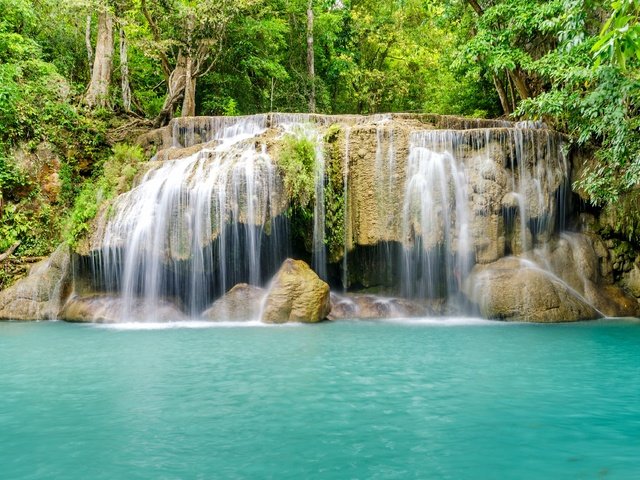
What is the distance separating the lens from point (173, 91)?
19.9 meters

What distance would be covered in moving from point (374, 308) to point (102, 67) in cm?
1364

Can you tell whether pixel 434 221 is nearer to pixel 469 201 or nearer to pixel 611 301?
pixel 469 201

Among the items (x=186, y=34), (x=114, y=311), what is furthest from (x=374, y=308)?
(x=186, y=34)

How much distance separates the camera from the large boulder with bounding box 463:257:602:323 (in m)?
11.7

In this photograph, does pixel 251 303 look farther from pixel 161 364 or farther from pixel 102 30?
pixel 102 30

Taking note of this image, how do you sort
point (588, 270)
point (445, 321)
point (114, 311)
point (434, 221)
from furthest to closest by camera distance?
point (588, 270), point (434, 221), point (114, 311), point (445, 321)

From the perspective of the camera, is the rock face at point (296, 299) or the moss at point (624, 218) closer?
the rock face at point (296, 299)

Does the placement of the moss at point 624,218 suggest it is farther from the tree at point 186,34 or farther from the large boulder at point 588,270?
the tree at point 186,34

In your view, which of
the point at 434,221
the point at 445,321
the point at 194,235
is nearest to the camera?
the point at 445,321

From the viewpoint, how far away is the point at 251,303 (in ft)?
39.5

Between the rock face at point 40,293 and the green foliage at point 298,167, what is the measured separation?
5.72 metres

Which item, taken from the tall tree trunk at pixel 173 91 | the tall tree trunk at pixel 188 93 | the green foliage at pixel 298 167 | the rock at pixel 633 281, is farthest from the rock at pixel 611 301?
the tall tree trunk at pixel 173 91

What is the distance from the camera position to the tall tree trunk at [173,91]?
768 inches

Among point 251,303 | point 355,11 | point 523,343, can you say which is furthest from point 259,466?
point 355,11
